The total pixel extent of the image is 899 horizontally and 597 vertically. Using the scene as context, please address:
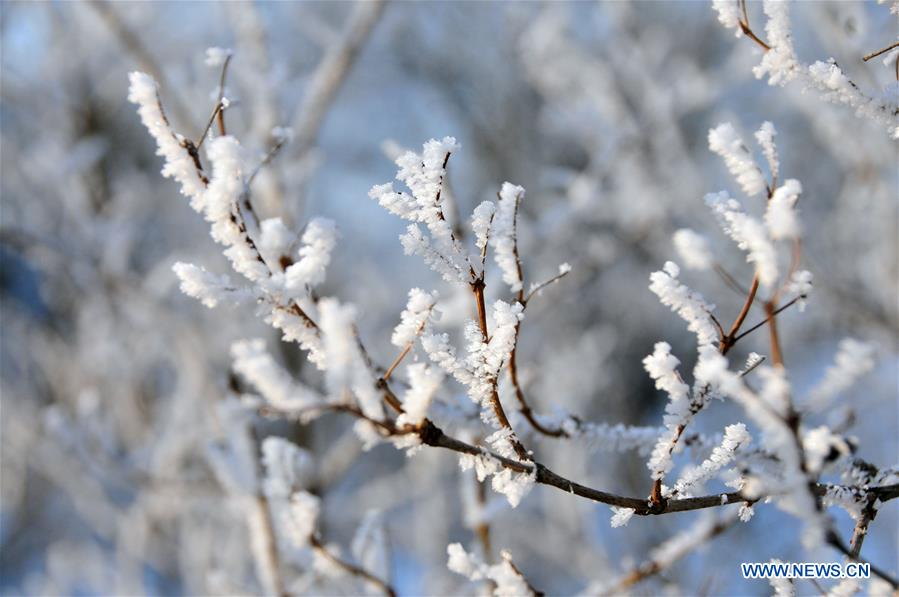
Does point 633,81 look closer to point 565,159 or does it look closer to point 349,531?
point 565,159

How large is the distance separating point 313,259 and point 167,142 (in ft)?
0.71

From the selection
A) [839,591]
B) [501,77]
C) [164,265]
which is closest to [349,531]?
[164,265]

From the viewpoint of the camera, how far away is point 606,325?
17.7 ft

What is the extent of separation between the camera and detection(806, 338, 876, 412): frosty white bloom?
594mm

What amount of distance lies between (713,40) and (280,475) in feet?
19.9

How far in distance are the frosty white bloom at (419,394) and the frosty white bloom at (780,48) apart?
529 mm

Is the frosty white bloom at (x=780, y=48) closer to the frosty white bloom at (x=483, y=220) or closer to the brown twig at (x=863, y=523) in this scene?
the frosty white bloom at (x=483, y=220)

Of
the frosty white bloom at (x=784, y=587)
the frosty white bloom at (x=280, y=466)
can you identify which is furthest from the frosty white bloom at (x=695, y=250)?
the frosty white bloom at (x=280, y=466)

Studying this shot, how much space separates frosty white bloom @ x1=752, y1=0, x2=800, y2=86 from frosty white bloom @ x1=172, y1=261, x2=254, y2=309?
0.64 m

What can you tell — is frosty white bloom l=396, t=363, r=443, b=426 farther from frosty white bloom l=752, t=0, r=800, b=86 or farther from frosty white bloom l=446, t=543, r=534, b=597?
frosty white bloom l=752, t=0, r=800, b=86

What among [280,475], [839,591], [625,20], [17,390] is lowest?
[839,591]

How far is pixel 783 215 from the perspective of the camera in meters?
0.55

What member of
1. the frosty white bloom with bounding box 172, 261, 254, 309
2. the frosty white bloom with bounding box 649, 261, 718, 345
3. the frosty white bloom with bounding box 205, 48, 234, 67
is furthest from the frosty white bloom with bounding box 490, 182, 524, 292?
the frosty white bloom with bounding box 205, 48, 234, 67

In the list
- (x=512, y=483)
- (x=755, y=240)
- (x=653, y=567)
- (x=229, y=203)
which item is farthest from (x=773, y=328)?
(x=653, y=567)
